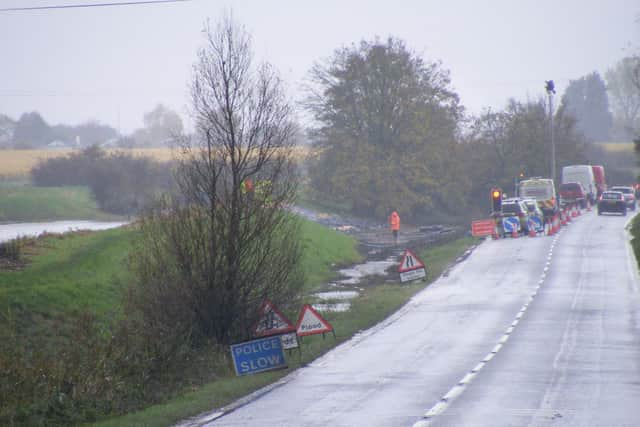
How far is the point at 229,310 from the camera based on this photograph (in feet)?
65.2

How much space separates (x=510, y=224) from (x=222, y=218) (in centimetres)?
3425

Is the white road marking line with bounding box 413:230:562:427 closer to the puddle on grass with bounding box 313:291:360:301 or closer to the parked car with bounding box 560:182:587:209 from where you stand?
the puddle on grass with bounding box 313:291:360:301

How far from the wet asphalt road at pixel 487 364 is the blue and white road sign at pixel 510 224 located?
1600cm

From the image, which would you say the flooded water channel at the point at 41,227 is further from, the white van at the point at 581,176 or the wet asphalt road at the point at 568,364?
the white van at the point at 581,176

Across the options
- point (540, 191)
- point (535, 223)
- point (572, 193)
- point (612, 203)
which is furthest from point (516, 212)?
point (572, 193)

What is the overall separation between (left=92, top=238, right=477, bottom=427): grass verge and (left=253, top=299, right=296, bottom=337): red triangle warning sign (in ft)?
2.17

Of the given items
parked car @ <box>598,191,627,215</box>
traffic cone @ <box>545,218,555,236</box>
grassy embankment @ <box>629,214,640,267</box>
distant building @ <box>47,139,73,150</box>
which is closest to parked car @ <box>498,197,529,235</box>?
traffic cone @ <box>545,218,555,236</box>

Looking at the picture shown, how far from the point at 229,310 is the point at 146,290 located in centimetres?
184

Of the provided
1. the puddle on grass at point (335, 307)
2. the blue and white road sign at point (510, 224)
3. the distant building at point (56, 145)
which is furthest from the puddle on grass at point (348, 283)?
the distant building at point (56, 145)

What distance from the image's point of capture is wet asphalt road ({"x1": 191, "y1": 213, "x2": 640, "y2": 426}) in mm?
12703

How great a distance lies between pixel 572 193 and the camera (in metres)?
73.9

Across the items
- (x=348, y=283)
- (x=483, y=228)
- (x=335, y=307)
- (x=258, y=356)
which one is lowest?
(x=348, y=283)

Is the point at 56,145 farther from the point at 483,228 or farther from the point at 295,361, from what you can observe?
the point at 295,361

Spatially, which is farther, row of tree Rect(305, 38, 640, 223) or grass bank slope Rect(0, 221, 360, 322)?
row of tree Rect(305, 38, 640, 223)
